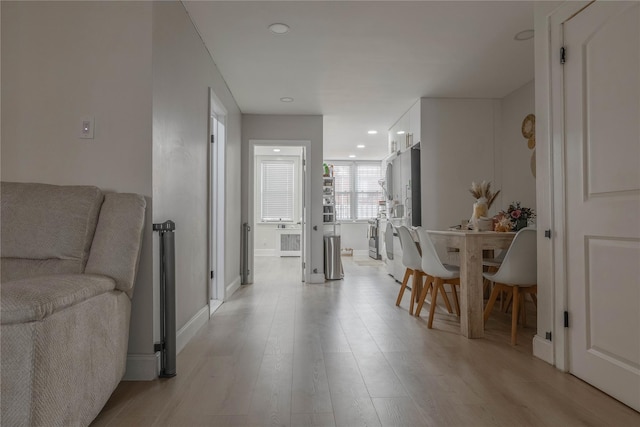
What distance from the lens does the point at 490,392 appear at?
1.93m

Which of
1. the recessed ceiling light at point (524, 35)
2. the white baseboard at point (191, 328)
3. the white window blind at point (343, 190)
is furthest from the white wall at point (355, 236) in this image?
the recessed ceiling light at point (524, 35)

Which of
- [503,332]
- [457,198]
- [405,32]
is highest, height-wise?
[405,32]

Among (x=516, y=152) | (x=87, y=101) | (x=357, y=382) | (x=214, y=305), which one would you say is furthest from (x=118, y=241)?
(x=516, y=152)

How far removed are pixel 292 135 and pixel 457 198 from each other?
2465 millimetres

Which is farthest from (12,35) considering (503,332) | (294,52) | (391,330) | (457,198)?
(457,198)

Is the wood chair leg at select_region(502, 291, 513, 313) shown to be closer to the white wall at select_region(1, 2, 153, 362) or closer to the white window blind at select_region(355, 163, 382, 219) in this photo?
the white wall at select_region(1, 2, 153, 362)

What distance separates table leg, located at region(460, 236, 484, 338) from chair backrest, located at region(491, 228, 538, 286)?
0.70ft

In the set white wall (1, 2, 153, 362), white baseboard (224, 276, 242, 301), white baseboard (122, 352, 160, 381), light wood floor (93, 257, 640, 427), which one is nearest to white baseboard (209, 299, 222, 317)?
white baseboard (224, 276, 242, 301)

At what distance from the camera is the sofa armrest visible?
177cm

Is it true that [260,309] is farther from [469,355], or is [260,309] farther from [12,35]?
[12,35]

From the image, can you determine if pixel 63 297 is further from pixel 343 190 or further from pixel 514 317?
pixel 343 190

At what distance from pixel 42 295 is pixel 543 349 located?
2.64 meters

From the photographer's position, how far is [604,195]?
77.4 inches

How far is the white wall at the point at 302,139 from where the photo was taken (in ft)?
18.1
